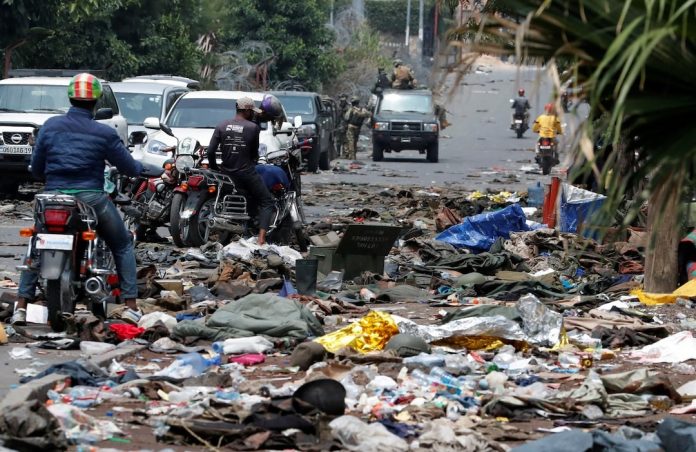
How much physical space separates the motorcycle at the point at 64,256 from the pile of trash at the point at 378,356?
0.77 ft

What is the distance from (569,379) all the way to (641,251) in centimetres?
714

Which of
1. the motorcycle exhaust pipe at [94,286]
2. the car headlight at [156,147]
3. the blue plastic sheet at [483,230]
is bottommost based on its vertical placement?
the blue plastic sheet at [483,230]

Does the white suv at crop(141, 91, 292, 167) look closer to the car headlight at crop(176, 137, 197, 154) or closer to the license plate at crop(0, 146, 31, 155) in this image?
the license plate at crop(0, 146, 31, 155)

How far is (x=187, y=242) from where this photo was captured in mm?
16141

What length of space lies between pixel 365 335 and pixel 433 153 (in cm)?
3117

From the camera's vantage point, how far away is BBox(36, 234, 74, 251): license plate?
31.5 ft

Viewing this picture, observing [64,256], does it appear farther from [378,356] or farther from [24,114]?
[24,114]

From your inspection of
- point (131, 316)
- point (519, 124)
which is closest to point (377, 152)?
point (519, 124)

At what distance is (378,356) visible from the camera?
29.0ft

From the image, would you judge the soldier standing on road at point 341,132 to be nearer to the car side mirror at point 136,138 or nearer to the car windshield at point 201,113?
the car windshield at point 201,113

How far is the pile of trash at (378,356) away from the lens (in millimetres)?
6699

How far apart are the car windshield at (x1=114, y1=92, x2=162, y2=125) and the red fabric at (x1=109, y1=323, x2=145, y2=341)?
16366 millimetres

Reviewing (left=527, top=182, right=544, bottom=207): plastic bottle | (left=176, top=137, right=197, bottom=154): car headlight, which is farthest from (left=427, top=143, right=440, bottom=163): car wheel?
(left=176, top=137, right=197, bottom=154): car headlight

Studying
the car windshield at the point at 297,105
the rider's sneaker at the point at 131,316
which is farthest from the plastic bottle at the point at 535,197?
the car windshield at the point at 297,105
